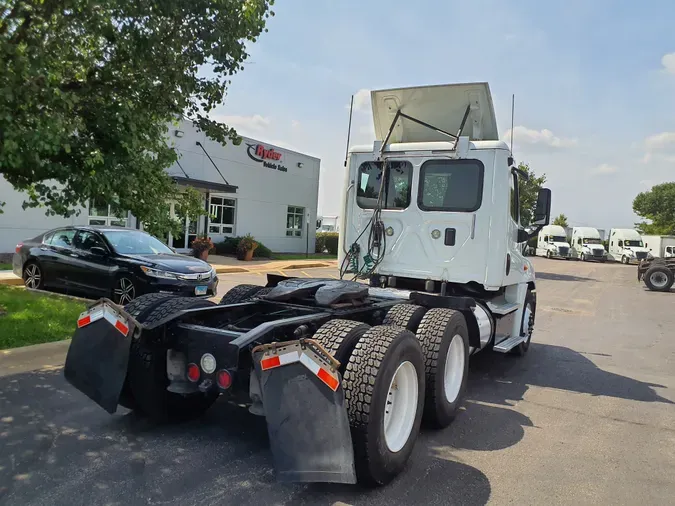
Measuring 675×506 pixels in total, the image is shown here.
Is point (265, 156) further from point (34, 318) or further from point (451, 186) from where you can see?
point (451, 186)

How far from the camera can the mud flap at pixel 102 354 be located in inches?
149

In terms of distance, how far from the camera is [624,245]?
135ft

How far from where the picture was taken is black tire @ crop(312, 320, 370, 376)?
3568mm

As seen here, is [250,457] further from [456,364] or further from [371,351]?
[456,364]

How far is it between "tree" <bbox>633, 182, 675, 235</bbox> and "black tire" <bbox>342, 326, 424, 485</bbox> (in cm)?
7390

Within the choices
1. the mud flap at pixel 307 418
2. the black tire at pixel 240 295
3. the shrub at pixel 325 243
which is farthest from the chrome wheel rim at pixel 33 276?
the shrub at pixel 325 243

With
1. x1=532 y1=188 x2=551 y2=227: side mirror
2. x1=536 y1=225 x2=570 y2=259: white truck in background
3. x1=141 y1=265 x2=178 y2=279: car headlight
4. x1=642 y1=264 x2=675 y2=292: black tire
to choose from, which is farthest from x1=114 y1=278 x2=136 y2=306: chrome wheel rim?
x1=536 y1=225 x2=570 y2=259: white truck in background

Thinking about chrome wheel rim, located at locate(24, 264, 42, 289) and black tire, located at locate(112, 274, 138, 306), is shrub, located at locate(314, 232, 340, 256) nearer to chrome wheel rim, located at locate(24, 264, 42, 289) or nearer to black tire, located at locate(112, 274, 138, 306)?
chrome wheel rim, located at locate(24, 264, 42, 289)

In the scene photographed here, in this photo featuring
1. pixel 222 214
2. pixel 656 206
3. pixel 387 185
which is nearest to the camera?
pixel 387 185

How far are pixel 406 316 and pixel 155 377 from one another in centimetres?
218

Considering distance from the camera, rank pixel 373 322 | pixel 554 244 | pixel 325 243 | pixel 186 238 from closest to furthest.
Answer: pixel 373 322
pixel 186 238
pixel 325 243
pixel 554 244

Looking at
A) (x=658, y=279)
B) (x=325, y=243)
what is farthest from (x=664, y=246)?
(x=325, y=243)

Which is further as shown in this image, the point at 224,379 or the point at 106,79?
the point at 106,79

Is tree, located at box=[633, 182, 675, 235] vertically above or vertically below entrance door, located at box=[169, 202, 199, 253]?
above
